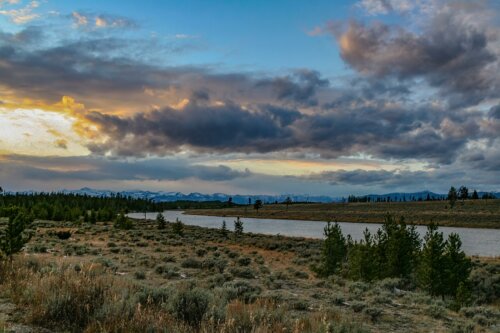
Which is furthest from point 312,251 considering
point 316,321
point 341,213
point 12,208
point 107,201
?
point 107,201

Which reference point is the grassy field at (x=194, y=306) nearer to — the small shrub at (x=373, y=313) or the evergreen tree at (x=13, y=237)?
the small shrub at (x=373, y=313)

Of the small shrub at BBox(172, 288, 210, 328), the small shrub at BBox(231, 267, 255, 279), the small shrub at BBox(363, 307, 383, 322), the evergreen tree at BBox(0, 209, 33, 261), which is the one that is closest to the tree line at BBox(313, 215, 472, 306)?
the small shrub at BBox(231, 267, 255, 279)

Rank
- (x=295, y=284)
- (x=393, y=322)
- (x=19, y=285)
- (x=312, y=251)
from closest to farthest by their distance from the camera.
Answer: (x=19, y=285) < (x=393, y=322) < (x=295, y=284) < (x=312, y=251)

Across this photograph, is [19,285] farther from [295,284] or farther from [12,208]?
[295,284]

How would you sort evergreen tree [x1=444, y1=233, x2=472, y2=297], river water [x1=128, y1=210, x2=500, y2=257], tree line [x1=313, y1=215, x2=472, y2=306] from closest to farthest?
evergreen tree [x1=444, y1=233, x2=472, y2=297] → tree line [x1=313, y1=215, x2=472, y2=306] → river water [x1=128, y1=210, x2=500, y2=257]

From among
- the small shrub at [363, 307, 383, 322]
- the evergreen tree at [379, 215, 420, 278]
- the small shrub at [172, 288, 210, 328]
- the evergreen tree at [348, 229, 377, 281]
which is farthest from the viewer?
the evergreen tree at [379, 215, 420, 278]

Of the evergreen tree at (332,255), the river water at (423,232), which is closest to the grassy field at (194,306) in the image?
the evergreen tree at (332,255)

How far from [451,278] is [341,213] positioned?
400ft

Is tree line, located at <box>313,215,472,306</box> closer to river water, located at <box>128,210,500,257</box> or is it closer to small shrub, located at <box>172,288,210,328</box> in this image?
small shrub, located at <box>172,288,210,328</box>

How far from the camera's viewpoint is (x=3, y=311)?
727 cm

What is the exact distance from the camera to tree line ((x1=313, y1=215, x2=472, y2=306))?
62.4 ft

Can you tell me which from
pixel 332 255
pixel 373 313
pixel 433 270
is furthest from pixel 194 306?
pixel 332 255

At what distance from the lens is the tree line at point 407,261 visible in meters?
19.0

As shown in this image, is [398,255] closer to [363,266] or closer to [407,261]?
[407,261]
